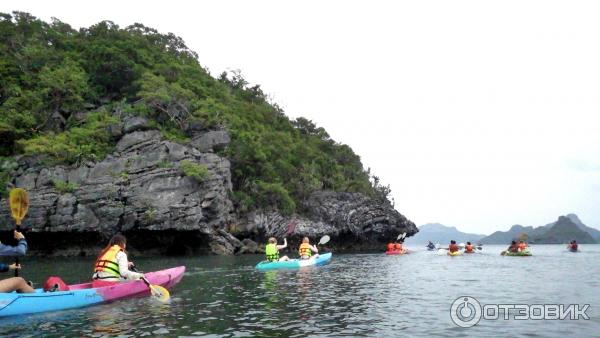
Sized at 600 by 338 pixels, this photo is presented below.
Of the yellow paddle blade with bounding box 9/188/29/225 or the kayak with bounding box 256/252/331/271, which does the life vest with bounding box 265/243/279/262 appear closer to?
the kayak with bounding box 256/252/331/271

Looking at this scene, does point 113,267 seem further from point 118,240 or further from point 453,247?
point 453,247

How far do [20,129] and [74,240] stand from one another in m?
11.0

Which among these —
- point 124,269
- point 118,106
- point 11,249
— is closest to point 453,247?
point 124,269

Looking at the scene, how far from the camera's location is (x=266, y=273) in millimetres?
19781

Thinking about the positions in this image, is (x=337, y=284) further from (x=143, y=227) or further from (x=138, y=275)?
(x=143, y=227)

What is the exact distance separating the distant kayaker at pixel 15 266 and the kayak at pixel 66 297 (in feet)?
0.98

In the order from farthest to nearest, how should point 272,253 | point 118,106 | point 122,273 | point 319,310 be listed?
point 118,106 < point 272,253 < point 122,273 < point 319,310

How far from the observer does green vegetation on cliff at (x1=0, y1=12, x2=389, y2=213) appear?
37.7 m

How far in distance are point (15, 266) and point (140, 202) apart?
931 inches

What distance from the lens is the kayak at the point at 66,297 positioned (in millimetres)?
9938

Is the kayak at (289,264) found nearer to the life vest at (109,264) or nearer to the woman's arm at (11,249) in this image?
the life vest at (109,264)

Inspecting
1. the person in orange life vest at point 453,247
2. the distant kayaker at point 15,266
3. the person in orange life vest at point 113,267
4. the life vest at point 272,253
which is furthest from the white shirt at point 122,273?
the person in orange life vest at point 453,247

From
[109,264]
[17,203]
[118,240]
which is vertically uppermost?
[17,203]

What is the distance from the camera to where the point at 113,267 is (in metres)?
12.5
